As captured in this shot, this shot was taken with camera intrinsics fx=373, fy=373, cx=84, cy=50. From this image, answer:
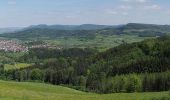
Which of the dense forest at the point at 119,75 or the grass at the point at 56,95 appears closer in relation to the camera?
the grass at the point at 56,95

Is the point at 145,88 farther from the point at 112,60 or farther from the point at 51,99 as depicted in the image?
the point at 112,60

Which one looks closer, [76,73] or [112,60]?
[76,73]

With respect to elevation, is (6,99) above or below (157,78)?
above

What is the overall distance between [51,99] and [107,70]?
12596 centimetres

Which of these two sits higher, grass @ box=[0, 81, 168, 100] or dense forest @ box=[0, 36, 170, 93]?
grass @ box=[0, 81, 168, 100]

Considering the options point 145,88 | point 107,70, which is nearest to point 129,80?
point 145,88

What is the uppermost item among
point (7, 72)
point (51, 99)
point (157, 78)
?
point (51, 99)

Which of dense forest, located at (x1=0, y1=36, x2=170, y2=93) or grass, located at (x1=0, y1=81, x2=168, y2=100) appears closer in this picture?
grass, located at (x1=0, y1=81, x2=168, y2=100)

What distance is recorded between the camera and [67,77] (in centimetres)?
16488

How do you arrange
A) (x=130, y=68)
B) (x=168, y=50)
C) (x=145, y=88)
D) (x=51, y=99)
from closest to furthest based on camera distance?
1. (x=51, y=99)
2. (x=145, y=88)
3. (x=130, y=68)
4. (x=168, y=50)

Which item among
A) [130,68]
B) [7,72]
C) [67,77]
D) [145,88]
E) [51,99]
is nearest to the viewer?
[51,99]

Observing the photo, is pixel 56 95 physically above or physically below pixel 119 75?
above

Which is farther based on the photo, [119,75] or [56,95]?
[119,75]

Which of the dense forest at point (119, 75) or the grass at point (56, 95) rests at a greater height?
the grass at point (56, 95)
